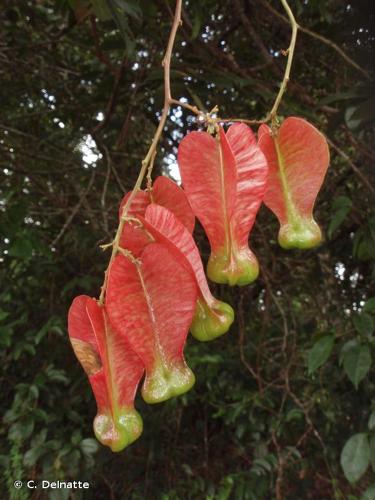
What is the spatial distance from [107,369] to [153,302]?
7 centimetres

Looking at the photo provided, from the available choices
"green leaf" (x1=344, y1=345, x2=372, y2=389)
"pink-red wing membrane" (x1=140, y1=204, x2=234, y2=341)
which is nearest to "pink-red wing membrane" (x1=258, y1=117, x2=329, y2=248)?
"pink-red wing membrane" (x1=140, y1=204, x2=234, y2=341)

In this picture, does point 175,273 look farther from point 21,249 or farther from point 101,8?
point 21,249

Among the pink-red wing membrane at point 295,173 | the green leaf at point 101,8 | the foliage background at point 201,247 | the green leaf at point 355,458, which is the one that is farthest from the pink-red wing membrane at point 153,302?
the foliage background at point 201,247

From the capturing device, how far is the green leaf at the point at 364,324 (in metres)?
1.00

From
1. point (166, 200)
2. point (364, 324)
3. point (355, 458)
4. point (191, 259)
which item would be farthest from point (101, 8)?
point (355, 458)

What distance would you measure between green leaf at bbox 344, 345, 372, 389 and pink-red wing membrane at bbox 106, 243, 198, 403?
0.64m

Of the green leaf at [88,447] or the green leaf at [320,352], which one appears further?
the green leaf at [88,447]

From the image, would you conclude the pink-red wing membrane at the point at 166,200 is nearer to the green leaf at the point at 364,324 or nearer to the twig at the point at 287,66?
the twig at the point at 287,66

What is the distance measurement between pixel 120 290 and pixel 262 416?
4.32 ft

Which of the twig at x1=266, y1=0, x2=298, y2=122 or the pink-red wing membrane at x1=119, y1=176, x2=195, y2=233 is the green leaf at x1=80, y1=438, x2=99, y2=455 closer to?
the pink-red wing membrane at x1=119, y1=176, x2=195, y2=233

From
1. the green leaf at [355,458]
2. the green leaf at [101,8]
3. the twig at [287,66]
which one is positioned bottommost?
the green leaf at [355,458]

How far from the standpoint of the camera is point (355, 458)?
3.07 feet

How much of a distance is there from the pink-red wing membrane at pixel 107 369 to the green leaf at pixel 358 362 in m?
0.64

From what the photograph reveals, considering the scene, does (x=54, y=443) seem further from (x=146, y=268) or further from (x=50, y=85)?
(x=50, y=85)
